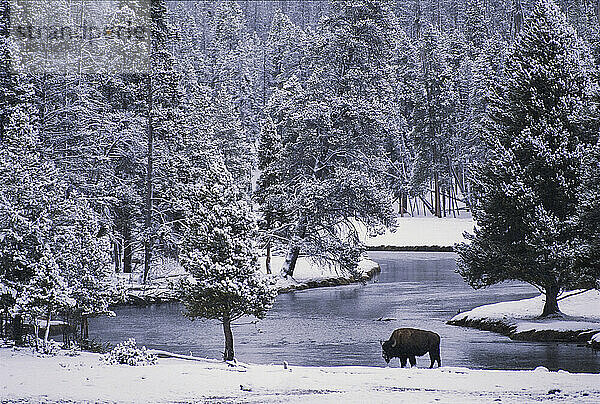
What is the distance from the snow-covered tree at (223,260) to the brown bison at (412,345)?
3830 millimetres

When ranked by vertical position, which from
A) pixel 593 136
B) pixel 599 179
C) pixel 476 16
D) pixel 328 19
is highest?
pixel 476 16

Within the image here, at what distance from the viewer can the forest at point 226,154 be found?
22188 mm

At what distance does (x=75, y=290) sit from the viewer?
23656 millimetres

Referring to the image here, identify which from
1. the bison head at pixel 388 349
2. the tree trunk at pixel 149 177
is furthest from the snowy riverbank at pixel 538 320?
the tree trunk at pixel 149 177

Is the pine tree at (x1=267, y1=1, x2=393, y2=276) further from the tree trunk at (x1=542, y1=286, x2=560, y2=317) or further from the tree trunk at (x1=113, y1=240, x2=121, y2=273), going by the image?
the tree trunk at (x1=542, y1=286, x2=560, y2=317)

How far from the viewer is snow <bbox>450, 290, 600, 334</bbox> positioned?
27.5m

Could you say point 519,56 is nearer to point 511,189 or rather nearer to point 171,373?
point 511,189

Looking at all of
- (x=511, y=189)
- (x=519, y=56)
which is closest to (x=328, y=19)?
(x=519, y=56)

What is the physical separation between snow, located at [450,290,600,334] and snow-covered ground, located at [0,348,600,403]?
11192mm

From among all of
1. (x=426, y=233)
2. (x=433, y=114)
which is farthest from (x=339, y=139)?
(x=433, y=114)

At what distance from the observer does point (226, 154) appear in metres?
71.8

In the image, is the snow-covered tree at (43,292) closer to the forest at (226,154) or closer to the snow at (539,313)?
the forest at (226,154)

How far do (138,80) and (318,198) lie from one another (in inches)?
491

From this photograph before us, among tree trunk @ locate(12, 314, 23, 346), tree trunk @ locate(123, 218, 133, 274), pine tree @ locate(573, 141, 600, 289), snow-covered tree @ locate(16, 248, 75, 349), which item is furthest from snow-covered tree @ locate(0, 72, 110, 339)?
tree trunk @ locate(123, 218, 133, 274)
